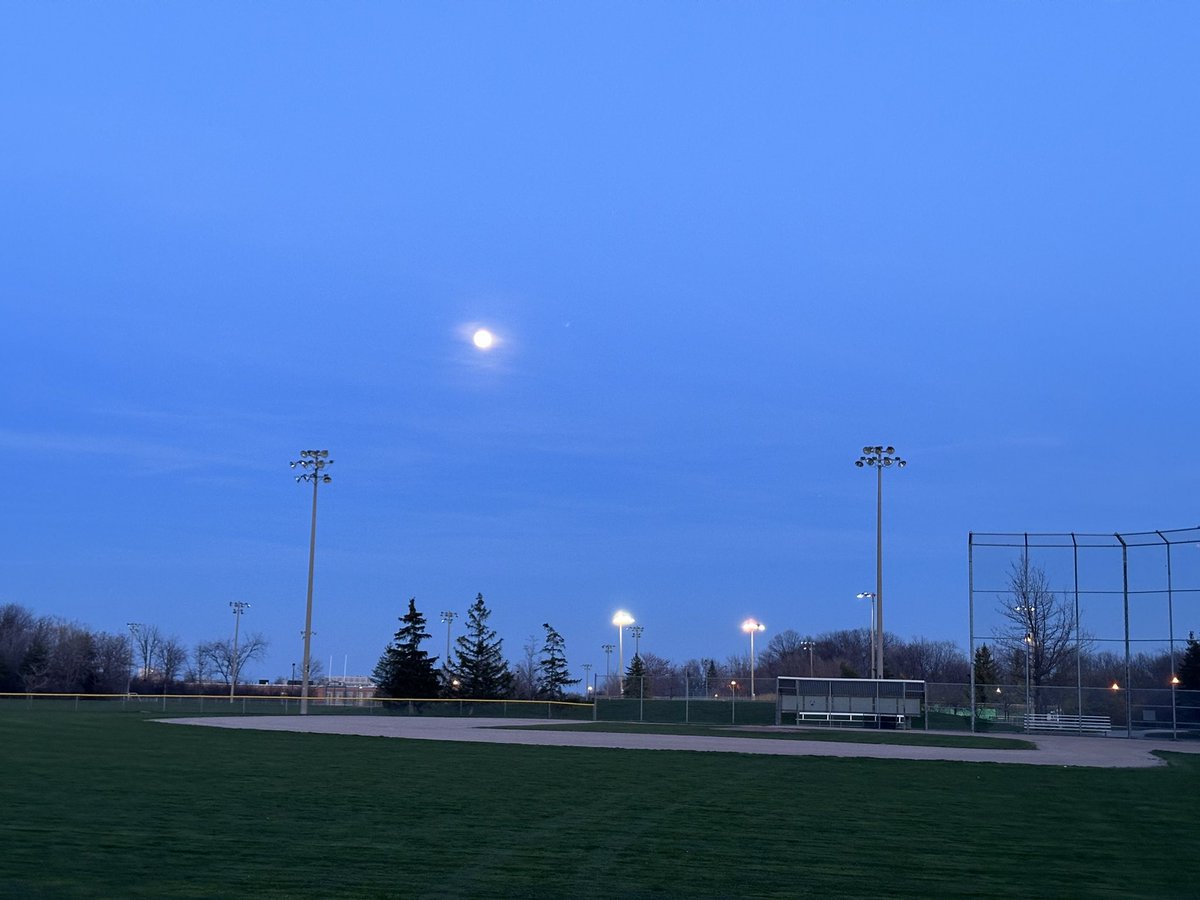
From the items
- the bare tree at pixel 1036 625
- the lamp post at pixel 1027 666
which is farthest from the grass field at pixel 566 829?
the bare tree at pixel 1036 625

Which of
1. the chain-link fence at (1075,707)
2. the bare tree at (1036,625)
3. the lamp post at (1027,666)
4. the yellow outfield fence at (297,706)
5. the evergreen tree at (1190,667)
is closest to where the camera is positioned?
the chain-link fence at (1075,707)

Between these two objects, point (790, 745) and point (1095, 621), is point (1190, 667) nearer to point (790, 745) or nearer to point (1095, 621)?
point (1095, 621)

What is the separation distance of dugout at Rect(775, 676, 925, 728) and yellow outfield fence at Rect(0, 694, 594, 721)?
10.9 meters

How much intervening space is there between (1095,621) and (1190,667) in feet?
25.8

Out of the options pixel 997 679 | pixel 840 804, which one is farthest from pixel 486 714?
pixel 840 804

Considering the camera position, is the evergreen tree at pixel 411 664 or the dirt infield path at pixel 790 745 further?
the evergreen tree at pixel 411 664

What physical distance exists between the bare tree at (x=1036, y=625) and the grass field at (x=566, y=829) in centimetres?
3105

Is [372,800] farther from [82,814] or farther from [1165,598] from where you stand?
[1165,598]

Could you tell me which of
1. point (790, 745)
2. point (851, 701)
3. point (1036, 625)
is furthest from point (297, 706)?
point (1036, 625)

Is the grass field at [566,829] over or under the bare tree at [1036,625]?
under

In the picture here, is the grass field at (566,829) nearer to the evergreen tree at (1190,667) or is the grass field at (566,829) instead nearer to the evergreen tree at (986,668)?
the evergreen tree at (1190,667)

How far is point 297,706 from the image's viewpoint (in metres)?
58.5

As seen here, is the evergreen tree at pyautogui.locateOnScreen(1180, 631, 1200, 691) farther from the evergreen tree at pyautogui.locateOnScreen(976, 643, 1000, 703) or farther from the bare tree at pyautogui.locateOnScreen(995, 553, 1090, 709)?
the evergreen tree at pyautogui.locateOnScreen(976, 643, 1000, 703)

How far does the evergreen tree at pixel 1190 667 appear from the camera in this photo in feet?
176
